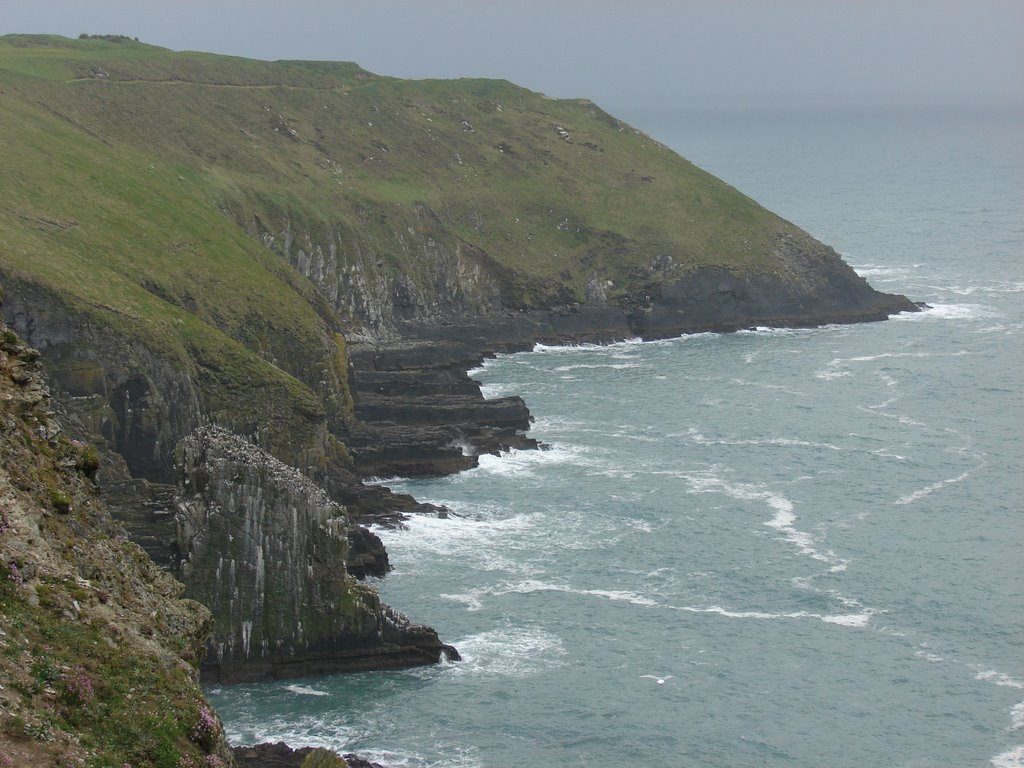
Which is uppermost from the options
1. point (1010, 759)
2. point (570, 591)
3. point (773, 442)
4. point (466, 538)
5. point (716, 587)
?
point (773, 442)

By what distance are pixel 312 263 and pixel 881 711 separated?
256 ft

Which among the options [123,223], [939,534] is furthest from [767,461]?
[123,223]

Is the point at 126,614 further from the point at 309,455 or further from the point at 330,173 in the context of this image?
the point at 330,173

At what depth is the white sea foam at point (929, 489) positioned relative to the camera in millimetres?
86062

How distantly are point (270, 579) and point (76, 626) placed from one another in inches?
1173

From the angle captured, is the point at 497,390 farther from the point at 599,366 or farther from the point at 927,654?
the point at 927,654

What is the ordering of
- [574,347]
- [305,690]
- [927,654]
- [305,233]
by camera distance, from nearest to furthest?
1. [305,690]
2. [927,654]
3. [305,233]
4. [574,347]

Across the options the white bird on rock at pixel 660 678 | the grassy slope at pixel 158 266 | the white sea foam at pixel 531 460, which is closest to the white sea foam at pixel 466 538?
the white sea foam at pixel 531 460

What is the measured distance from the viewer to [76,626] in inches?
1276

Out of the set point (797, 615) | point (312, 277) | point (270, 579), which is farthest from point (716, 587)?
point (312, 277)

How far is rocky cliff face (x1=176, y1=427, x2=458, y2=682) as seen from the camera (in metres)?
61.2

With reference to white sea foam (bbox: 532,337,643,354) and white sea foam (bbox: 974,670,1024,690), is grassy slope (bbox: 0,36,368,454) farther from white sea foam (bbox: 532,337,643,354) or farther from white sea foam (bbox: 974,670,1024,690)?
white sea foam (bbox: 974,670,1024,690)

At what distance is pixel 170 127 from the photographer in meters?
136

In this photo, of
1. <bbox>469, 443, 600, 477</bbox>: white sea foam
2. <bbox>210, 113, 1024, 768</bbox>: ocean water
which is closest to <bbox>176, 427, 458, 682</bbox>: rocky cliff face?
<bbox>210, 113, 1024, 768</bbox>: ocean water
